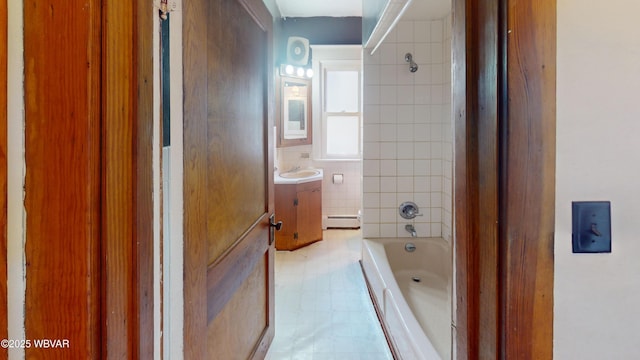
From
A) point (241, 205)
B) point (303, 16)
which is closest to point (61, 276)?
point (241, 205)

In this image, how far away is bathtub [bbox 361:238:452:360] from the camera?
1.88m

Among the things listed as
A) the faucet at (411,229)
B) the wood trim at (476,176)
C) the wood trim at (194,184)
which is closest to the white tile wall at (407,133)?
the faucet at (411,229)

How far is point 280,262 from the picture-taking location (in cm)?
378

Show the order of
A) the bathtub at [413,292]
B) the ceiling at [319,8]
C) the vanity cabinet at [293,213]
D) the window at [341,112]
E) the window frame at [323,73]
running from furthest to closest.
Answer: the window at [341,112] → the window frame at [323,73] → the ceiling at [319,8] → the vanity cabinet at [293,213] → the bathtub at [413,292]

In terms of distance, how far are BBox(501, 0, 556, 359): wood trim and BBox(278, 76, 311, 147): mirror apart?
4.00m

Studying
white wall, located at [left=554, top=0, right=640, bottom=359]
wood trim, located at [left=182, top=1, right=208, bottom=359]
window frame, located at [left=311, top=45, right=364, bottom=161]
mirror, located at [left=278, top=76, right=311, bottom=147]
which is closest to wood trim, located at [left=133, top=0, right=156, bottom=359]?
wood trim, located at [left=182, top=1, right=208, bottom=359]

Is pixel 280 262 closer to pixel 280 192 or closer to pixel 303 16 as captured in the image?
pixel 280 192

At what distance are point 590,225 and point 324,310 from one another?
7.40ft

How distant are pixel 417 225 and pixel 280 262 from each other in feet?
4.57

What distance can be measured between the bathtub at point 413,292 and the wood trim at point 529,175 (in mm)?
1081

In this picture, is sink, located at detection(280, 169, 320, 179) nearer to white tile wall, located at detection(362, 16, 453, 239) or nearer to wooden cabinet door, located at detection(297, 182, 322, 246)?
wooden cabinet door, located at detection(297, 182, 322, 246)

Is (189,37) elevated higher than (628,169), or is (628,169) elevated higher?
(189,37)

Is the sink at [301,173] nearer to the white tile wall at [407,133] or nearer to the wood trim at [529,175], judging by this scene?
the white tile wall at [407,133]

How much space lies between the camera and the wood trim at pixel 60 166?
550mm
